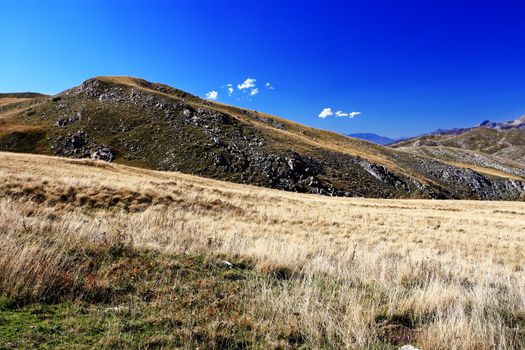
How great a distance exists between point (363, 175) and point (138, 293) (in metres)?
75.7

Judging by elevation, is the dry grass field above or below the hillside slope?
below

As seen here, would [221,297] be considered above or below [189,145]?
below

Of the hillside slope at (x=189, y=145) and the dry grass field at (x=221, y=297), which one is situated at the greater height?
the hillside slope at (x=189, y=145)

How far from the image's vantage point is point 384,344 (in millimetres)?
5219

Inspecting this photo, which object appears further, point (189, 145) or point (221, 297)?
point (189, 145)

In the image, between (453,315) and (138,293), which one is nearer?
(453,315)

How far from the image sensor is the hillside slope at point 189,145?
219 ft

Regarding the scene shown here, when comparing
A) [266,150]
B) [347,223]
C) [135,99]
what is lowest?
[347,223]

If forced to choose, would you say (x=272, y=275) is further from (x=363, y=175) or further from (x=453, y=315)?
(x=363, y=175)

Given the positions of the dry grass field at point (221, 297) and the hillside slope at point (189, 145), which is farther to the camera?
the hillside slope at point (189, 145)

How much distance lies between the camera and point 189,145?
69.8 m

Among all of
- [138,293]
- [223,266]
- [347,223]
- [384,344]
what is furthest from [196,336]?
[347,223]

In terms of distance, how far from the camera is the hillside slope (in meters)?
66.8

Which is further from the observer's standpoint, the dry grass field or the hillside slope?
the hillside slope
